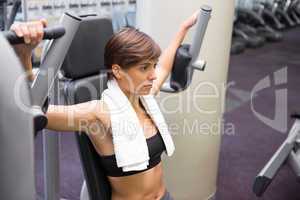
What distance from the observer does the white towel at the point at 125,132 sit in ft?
4.79

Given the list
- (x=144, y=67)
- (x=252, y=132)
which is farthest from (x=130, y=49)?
(x=252, y=132)

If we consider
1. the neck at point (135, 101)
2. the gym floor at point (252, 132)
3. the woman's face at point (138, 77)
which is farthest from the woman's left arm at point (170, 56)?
the gym floor at point (252, 132)

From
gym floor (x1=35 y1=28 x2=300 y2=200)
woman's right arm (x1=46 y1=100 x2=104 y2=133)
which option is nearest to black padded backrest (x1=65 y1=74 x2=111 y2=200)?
woman's right arm (x1=46 y1=100 x2=104 y2=133)

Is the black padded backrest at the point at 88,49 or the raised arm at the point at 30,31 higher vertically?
the raised arm at the point at 30,31

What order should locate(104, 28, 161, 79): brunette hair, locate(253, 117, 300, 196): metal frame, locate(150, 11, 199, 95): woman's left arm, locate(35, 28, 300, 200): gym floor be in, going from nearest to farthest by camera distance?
locate(104, 28, 161, 79): brunette hair < locate(150, 11, 199, 95): woman's left arm < locate(253, 117, 300, 196): metal frame < locate(35, 28, 300, 200): gym floor

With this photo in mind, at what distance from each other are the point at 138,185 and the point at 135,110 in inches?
11.5

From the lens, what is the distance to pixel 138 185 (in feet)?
5.21

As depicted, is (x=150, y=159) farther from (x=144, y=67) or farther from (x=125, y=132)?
(x=144, y=67)

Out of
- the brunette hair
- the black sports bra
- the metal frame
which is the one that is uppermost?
the brunette hair

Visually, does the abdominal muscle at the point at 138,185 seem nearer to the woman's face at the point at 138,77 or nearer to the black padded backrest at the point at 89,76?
the black padded backrest at the point at 89,76

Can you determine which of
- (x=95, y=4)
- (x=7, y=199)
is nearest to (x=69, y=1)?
→ (x=95, y=4)

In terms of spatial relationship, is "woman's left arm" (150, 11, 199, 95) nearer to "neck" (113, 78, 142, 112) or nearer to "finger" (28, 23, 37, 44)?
"neck" (113, 78, 142, 112)

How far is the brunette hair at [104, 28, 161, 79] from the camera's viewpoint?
4.67ft

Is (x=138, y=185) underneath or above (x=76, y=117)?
underneath
